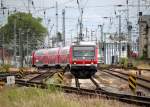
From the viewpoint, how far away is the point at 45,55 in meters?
71.9

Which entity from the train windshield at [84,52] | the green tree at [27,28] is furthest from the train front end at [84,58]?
the green tree at [27,28]

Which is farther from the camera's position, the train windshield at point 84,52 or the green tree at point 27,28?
the green tree at point 27,28

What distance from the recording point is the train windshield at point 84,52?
3906 centimetres

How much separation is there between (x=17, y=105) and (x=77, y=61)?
24560 mm

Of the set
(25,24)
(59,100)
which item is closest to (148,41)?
(25,24)

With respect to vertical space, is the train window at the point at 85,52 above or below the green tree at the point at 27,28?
below

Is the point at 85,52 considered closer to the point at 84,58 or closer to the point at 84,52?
the point at 84,52

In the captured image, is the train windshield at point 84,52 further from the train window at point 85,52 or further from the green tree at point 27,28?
the green tree at point 27,28

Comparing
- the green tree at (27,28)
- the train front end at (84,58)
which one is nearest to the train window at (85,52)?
the train front end at (84,58)

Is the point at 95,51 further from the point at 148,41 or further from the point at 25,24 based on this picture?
the point at 25,24

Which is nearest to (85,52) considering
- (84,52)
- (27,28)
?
(84,52)

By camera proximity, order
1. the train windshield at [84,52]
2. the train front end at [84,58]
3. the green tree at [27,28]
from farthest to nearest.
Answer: the green tree at [27,28]
the train windshield at [84,52]
the train front end at [84,58]

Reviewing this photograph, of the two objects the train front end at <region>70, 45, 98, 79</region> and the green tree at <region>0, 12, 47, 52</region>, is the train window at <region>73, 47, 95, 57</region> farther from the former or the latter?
the green tree at <region>0, 12, 47, 52</region>

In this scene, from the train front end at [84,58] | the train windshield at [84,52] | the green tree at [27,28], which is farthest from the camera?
the green tree at [27,28]
